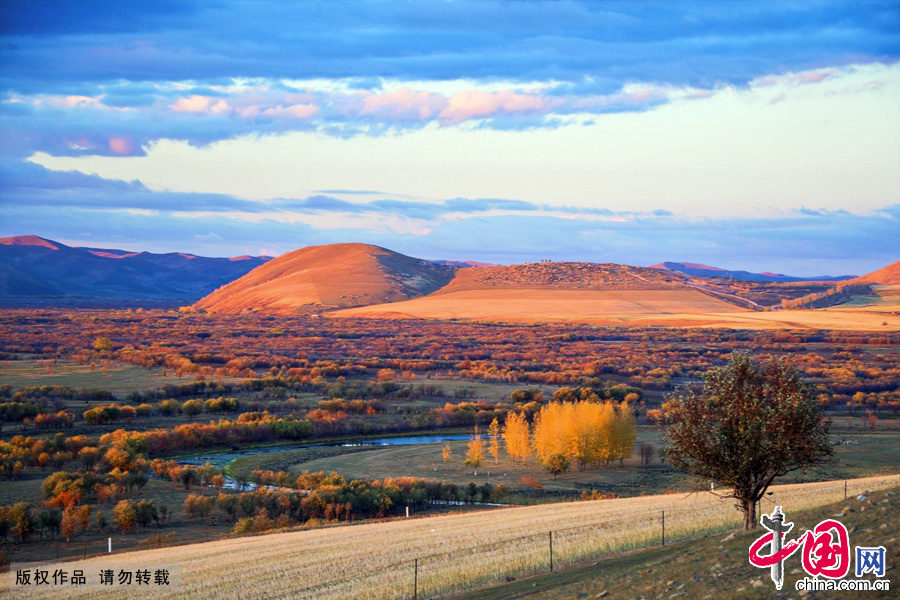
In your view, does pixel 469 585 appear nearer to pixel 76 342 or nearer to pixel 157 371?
pixel 157 371

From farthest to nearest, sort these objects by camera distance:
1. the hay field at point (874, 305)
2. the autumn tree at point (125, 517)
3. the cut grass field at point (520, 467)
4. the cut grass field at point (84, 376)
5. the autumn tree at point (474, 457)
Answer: the hay field at point (874, 305) → the cut grass field at point (84, 376) → the autumn tree at point (474, 457) → the cut grass field at point (520, 467) → the autumn tree at point (125, 517)

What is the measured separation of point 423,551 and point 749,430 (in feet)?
30.6

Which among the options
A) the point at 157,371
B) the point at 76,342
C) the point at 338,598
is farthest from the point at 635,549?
the point at 76,342

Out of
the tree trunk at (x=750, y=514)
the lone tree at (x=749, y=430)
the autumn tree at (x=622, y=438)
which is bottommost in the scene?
the autumn tree at (x=622, y=438)

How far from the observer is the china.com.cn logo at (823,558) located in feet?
36.3

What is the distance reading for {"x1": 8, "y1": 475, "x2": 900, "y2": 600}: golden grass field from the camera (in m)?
18.3

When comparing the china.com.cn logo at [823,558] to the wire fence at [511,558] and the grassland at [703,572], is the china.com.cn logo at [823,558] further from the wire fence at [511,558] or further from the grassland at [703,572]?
the wire fence at [511,558]

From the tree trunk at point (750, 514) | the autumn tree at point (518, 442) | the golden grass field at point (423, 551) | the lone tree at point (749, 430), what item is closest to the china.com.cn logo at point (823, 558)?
the tree trunk at point (750, 514)

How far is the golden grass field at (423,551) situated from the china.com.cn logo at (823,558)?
7.08 meters

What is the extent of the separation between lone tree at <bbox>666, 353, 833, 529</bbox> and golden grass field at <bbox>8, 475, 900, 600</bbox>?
2.87 metres

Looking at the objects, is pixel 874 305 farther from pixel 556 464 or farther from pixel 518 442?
pixel 556 464

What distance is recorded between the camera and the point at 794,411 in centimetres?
1797

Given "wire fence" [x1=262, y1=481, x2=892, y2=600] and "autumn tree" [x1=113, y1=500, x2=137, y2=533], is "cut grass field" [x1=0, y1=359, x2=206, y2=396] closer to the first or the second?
"autumn tree" [x1=113, y1=500, x2=137, y2=533]

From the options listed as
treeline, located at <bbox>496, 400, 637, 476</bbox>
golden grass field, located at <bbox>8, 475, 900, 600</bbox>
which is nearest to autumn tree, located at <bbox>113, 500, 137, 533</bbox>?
golden grass field, located at <bbox>8, 475, 900, 600</bbox>
